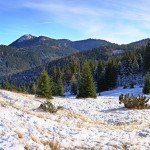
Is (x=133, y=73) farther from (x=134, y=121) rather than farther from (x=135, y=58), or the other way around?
(x=134, y=121)

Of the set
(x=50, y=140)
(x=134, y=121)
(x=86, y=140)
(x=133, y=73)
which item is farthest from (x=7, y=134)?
(x=133, y=73)

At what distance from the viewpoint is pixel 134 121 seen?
18.9m

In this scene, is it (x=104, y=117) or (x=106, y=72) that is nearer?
(x=104, y=117)

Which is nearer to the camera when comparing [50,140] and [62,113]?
[50,140]

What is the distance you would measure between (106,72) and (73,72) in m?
54.2

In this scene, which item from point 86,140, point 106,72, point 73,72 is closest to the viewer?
point 86,140

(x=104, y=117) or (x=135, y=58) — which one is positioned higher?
(x=135, y=58)

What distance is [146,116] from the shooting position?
20.9m

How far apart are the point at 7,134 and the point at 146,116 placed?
12.5 m

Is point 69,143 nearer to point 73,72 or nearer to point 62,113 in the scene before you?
point 62,113

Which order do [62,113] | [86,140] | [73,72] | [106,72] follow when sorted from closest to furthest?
[86,140]
[62,113]
[106,72]
[73,72]

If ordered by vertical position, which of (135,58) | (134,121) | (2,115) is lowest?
(134,121)

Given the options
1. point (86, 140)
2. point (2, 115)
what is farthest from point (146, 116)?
point (2, 115)

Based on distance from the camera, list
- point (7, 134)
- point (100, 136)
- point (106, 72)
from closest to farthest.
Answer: point (7, 134) → point (100, 136) → point (106, 72)
